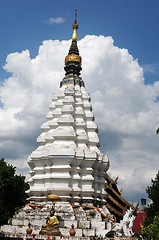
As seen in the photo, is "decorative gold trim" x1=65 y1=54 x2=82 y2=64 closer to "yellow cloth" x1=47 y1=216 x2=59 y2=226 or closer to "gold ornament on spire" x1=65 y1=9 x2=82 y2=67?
"gold ornament on spire" x1=65 y1=9 x2=82 y2=67

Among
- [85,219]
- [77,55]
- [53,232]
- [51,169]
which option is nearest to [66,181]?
[51,169]

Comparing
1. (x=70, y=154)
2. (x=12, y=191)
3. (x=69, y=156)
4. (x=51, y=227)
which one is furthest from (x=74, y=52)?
(x=51, y=227)

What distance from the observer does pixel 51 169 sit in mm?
32031

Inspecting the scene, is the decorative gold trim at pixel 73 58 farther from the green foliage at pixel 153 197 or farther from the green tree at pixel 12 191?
the green foliage at pixel 153 197

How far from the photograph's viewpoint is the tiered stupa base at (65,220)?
27656mm

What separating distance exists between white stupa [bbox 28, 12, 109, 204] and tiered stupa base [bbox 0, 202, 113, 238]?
66.3 inches

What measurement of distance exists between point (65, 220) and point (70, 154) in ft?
23.5

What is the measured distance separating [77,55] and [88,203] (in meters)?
21.9

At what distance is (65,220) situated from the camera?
2788 centimetres

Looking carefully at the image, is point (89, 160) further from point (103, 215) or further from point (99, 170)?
point (103, 215)

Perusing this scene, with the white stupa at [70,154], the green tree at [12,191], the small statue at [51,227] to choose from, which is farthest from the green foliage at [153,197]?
the green tree at [12,191]

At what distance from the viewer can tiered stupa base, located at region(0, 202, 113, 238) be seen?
27656mm

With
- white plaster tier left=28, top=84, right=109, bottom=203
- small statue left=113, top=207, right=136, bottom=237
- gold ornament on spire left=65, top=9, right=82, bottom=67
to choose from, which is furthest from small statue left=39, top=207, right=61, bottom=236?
gold ornament on spire left=65, top=9, right=82, bottom=67

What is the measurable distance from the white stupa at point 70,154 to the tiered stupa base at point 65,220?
168 cm
